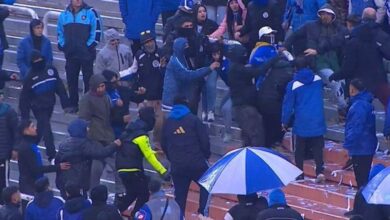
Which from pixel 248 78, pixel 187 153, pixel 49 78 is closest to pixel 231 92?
pixel 248 78

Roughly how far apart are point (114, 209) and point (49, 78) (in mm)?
4410

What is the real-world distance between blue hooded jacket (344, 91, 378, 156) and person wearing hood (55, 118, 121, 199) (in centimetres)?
286

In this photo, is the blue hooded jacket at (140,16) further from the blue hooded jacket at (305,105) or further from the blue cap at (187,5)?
the blue hooded jacket at (305,105)

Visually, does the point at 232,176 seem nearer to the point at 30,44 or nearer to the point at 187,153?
the point at 187,153

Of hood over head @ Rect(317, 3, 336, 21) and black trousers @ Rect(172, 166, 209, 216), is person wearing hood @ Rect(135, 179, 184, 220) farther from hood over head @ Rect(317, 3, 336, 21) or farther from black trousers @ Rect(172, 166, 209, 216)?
hood over head @ Rect(317, 3, 336, 21)

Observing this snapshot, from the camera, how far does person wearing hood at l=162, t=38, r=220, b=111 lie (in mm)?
19297

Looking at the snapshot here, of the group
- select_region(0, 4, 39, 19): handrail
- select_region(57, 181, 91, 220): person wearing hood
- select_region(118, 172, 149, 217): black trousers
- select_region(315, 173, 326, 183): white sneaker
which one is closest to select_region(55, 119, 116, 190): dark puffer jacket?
select_region(118, 172, 149, 217): black trousers

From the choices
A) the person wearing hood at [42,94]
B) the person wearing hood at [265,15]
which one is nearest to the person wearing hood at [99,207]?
the person wearing hood at [42,94]

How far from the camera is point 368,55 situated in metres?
18.8

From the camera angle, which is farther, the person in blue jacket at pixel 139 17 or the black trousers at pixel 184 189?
the person in blue jacket at pixel 139 17

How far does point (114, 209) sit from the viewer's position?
53.3 ft

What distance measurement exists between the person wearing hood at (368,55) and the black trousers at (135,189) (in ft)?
9.08

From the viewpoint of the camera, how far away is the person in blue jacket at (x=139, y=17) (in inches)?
846

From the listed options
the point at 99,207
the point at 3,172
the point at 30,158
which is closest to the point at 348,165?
the point at 99,207
